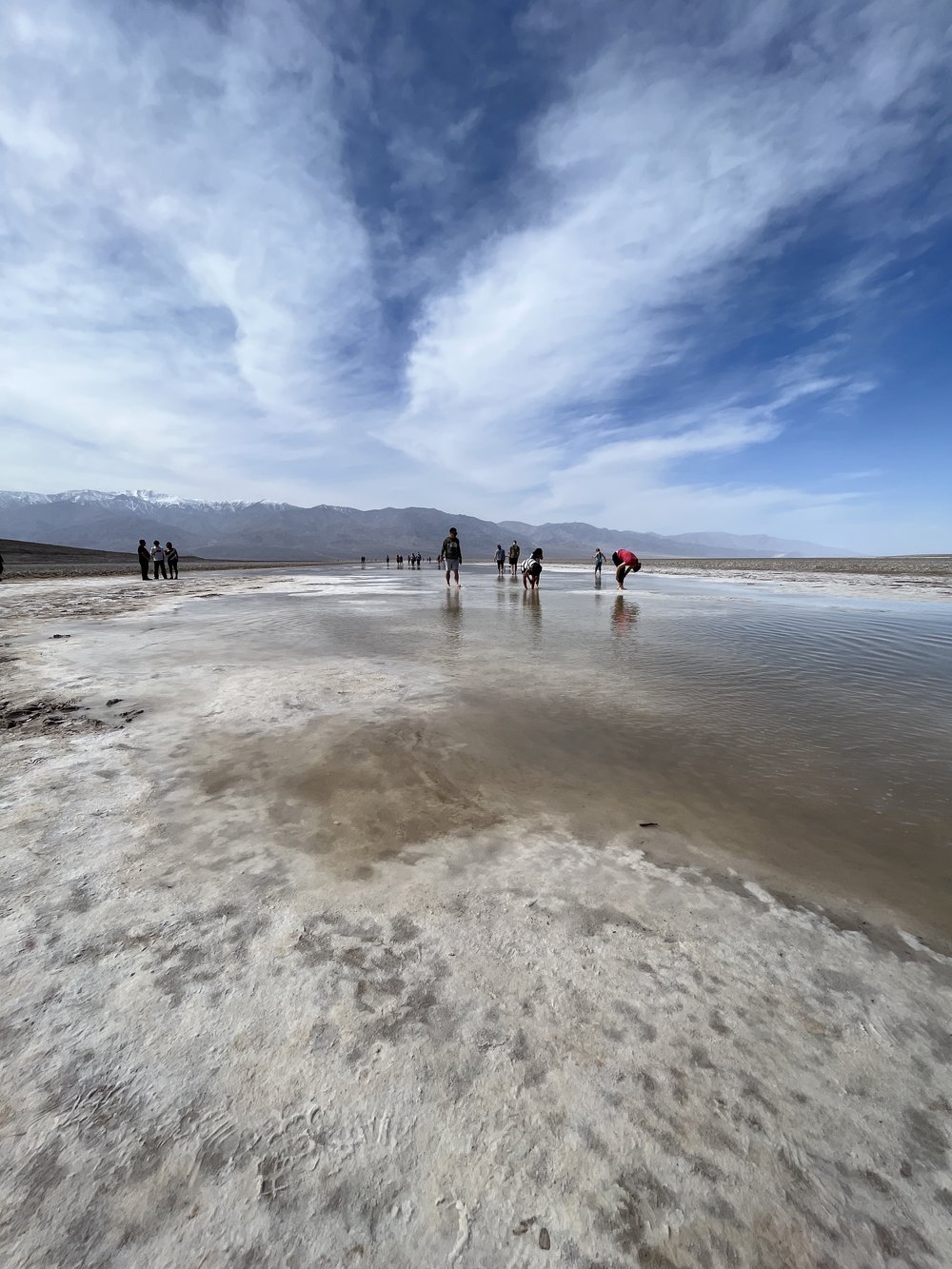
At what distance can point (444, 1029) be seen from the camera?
6.61 feet

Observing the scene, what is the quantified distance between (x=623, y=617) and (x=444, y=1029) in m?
12.8

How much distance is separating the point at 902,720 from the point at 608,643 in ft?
16.3

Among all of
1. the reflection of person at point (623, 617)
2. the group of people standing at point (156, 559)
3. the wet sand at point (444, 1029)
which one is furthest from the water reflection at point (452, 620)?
the group of people standing at point (156, 559)

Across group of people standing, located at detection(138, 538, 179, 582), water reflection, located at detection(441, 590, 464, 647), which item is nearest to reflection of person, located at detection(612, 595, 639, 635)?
water reflection, located at detection(441, 590, 464, 647)

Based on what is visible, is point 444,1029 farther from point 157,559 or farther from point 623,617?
point 157,559

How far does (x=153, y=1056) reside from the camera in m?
1.91

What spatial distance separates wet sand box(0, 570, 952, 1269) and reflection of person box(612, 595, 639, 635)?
7.76 m

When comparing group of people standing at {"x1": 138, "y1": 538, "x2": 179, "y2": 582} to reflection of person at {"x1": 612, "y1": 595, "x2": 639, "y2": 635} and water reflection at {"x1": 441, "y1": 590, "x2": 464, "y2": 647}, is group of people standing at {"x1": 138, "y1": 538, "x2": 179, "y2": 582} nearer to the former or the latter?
water reflection at {"x1": 441, "y1": 590, "x2": 464, "y2": 647}

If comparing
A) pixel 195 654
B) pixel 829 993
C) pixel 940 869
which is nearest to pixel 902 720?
pixel 940 869

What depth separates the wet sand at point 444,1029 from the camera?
147 centimetres

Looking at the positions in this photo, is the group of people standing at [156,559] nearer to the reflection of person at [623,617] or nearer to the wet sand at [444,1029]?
the reflection of person at [623,617]

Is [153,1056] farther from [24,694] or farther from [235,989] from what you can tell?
[24,694]

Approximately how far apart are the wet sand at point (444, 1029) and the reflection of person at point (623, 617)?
7763mm

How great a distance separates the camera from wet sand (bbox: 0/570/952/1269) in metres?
1.47
